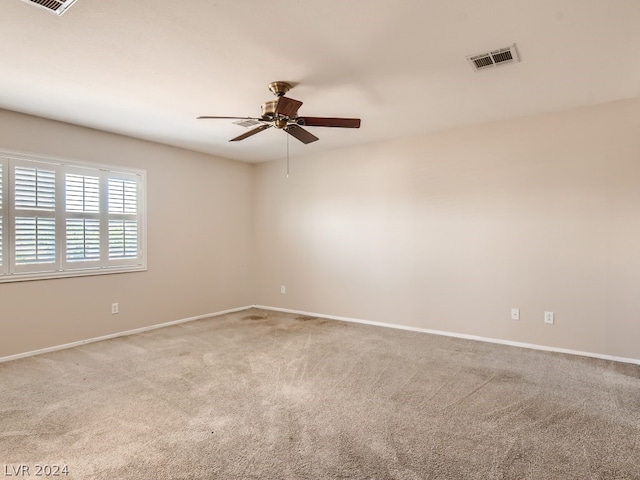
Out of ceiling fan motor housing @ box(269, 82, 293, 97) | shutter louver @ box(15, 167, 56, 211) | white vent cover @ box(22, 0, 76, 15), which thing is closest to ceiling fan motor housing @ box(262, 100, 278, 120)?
ceiling fan motor housing @ box(269, 82, 293, 97)

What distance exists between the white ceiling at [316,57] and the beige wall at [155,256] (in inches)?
18.1

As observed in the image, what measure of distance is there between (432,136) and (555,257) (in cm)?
197

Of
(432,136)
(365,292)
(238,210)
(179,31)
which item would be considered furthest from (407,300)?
(179,31)

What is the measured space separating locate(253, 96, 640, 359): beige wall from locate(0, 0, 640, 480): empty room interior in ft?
0.08

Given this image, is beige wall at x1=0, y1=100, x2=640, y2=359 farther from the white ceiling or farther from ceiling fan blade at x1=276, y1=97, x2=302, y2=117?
ceiling fan blade at x1=276, y1=97, x2=302, y2=117

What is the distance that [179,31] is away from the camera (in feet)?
7.26

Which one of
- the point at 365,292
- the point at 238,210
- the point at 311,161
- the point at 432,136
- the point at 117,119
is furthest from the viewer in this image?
the point at 238,210

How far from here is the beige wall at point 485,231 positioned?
3488mm

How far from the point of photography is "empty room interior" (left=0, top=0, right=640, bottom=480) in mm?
2074

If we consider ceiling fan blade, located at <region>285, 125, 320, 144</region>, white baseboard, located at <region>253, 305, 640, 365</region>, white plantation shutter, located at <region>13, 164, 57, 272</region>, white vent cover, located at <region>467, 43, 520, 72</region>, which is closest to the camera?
white vent cover, located at <region>467, 43, 520, 72</region>

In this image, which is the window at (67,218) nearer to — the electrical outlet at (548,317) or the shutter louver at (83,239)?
the shutter louver at (83,239)

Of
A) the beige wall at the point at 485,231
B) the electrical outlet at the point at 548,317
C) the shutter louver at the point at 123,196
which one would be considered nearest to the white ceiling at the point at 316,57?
the beige wall at the point at 485,231

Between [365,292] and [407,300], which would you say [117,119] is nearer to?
[365,292]

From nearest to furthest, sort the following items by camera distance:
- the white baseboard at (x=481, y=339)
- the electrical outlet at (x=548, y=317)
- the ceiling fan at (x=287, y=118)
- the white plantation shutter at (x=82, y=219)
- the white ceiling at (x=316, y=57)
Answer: the white ceiling at (x=316, y=57), the ceiling fan at (x=287, y=118), the white baseboard at (x=481, y=339), the electrical outlet at (x=548, y=317), the white plantation shutter at (x=82, y=219)
